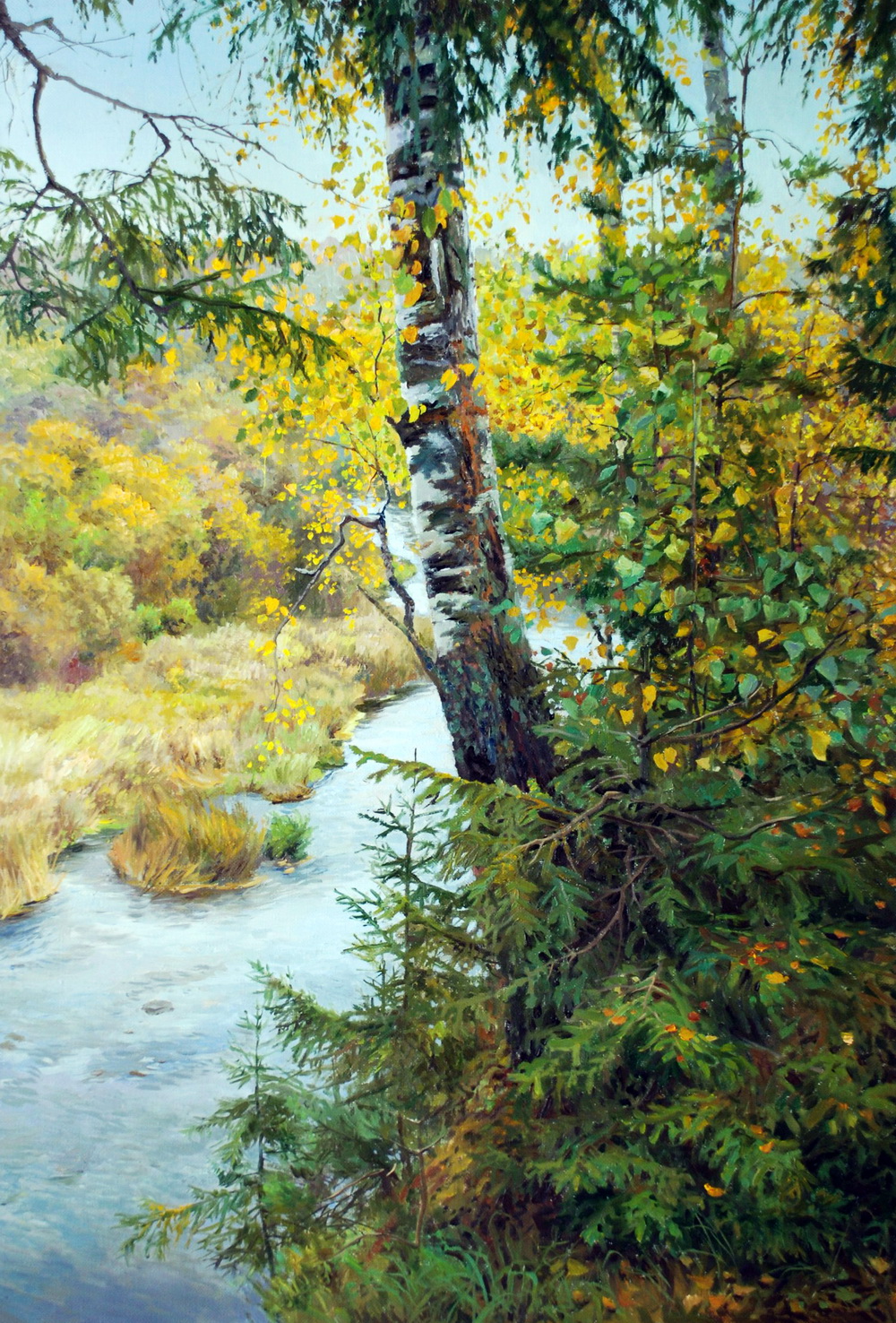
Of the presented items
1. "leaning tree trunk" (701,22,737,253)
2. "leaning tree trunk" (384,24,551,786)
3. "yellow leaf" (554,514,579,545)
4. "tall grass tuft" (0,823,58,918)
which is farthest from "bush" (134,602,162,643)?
"yellow leaf" (554,514,579,545)

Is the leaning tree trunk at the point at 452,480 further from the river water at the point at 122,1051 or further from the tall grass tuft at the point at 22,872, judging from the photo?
the tall grass tuft at the point at 22,872

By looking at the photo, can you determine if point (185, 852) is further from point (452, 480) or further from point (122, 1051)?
point (452, 480)

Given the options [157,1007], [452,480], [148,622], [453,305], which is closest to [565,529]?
[452,480]

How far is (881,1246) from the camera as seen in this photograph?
1.95m

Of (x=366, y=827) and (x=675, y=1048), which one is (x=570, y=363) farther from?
(x=366, y=827)

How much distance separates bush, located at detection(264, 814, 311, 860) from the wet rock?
→ 2.19 meters

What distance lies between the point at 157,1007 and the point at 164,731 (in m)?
5.37

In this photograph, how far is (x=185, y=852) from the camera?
6.58 metres

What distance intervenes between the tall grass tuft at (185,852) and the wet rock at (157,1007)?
1585 millimetres

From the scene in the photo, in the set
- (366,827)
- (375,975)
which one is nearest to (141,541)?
(366,827)

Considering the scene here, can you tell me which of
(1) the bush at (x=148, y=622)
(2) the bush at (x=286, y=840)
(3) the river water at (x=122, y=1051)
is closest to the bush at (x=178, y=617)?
(1) the bush at (x=148, y=622)

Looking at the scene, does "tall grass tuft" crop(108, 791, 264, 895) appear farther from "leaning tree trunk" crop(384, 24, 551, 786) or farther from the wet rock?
"leaning tree trunk" crop(384, 24, 551, 786)

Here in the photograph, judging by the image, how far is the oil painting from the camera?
203 centimetres

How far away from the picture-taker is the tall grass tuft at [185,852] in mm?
6457
